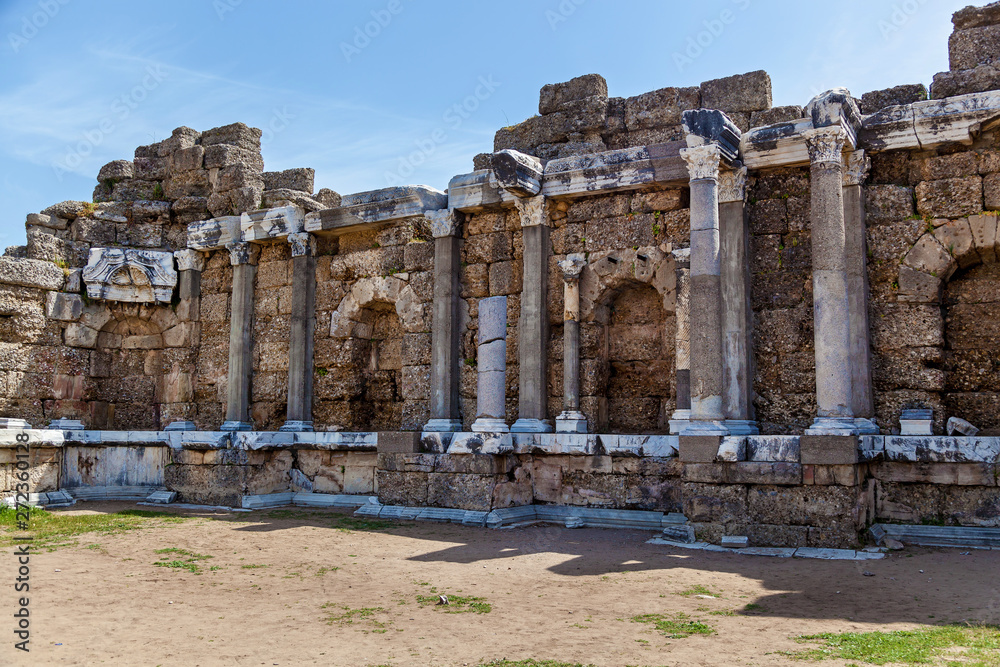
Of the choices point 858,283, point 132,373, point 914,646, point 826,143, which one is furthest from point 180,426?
point 914,646

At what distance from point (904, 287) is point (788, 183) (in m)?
1.84

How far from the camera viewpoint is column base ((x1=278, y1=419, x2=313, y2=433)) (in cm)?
1314

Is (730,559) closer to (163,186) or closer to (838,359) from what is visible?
(838,359)

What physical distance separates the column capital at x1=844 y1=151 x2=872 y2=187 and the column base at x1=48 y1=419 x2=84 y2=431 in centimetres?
1175

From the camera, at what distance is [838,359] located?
9.05 meters

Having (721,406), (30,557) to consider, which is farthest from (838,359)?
(30,557)

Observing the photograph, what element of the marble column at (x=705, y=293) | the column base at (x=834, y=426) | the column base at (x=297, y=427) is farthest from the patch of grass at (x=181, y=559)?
the column base at (x=834, y=426)

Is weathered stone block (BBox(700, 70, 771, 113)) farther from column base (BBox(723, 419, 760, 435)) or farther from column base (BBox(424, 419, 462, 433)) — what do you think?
column base (BBox(424, 419, 462, 433))

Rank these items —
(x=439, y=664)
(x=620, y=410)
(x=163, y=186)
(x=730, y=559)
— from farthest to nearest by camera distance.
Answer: (x=163, y=186)
(x=620, y=410)
(x=730, y=559)
(x=439, y=664)

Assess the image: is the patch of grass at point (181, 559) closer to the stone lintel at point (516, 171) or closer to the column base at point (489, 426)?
the column base at point (489, 426)

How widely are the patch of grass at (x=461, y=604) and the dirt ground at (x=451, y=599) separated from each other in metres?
0.05

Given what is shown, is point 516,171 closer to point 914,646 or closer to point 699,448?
point 699,448

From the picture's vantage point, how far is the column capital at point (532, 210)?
11.5 metres

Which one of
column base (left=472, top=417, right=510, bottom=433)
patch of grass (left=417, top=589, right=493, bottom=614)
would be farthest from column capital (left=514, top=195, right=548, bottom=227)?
patch of grass (left=417, top=589, right=493, bottom=614)
